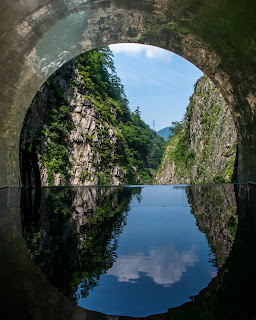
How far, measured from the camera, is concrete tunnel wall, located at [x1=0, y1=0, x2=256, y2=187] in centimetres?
643

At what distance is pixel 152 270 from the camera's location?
1952 millimetres

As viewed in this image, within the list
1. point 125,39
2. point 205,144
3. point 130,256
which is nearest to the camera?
point 130,256

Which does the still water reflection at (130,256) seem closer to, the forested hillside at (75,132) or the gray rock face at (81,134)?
the forested hillside at (75,132)

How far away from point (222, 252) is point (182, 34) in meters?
7.05

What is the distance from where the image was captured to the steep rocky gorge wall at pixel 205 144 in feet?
73.0

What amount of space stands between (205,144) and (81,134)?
12858 mm

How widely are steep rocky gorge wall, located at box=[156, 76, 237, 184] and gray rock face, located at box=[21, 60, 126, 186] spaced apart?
907 centimetres

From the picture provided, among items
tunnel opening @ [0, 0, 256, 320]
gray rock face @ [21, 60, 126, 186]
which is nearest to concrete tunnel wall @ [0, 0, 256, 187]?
tunnel opening @ [0, 0, 256, 320]

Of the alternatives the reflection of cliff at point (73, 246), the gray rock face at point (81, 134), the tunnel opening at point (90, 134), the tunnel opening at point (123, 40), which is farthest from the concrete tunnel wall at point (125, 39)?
the gray rock face at point (81, 134)

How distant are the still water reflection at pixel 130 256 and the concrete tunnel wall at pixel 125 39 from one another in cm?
441

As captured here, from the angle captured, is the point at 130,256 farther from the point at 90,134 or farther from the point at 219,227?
the point at 90,134

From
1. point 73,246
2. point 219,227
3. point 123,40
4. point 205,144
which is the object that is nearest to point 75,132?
point 205,144

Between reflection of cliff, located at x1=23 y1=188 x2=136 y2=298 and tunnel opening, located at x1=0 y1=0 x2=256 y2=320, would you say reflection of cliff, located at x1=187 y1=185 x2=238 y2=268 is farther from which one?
reflection of cliff, located at x1=23 y1=188 x2=136 y2=298

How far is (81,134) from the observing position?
26.3 m
